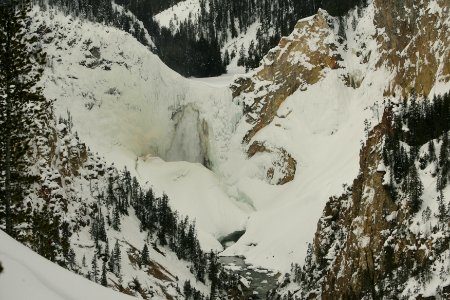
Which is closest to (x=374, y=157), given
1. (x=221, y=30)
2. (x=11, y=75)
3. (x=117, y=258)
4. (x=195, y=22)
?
(x=117, y=258)

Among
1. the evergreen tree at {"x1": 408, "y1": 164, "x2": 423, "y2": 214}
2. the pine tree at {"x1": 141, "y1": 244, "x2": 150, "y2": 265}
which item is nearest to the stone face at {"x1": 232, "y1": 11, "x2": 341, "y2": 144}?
the pine tree at {"x1": 141, "y1": 244, "x2": 150, "y2": 265}

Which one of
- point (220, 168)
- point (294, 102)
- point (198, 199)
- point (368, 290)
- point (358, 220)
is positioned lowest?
point (368, 290)

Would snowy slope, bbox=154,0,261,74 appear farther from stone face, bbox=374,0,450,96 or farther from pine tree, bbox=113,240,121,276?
pine tree, bbox=113,240,121,276

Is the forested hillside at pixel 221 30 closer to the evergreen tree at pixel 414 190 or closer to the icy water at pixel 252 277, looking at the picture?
the icy water at pixel 252 277

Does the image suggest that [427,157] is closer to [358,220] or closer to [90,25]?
[358,220]

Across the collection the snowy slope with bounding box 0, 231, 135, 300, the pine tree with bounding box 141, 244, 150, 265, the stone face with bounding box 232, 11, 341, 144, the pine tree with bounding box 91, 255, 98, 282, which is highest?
the stone face with bounding box 232, 11, 341, 144

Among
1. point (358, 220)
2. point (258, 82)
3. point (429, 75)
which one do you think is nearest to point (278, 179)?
point (258, 82)

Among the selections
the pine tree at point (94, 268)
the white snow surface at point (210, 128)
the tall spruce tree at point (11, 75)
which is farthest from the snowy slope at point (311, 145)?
the tall spruce tree at point (11, 75)

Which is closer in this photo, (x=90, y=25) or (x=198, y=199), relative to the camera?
(x=198, y=199)
